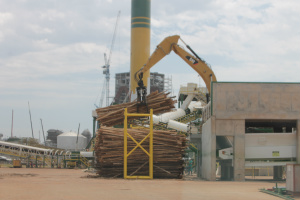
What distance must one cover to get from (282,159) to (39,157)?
4412cm

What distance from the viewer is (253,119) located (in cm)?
3027

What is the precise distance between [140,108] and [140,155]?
4031mm

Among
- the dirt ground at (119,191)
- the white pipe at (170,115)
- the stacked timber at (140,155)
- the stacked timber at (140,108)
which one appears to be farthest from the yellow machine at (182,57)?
the dirt ground at (119,191)

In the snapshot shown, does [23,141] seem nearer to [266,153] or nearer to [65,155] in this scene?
[65,155]

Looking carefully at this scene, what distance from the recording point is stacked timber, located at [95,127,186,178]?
28828mm

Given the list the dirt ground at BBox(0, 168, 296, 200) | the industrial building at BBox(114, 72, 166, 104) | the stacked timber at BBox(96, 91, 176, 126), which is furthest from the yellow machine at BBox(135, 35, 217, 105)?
the industrial building at BBox(114, 72, 166, 104)

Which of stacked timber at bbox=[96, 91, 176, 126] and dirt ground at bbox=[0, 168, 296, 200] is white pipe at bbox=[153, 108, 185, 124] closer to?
stacked timber at bbox=[96, 91, 176, 126]

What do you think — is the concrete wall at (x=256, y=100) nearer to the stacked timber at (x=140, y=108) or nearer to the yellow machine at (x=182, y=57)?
the stacked timber at (x=140, y=108)

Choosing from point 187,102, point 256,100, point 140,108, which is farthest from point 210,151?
point 187,102

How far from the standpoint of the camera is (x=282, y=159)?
30266 mm

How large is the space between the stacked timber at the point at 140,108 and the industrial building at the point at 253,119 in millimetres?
3599

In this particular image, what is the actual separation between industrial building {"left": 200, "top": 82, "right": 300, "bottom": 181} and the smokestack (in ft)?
120

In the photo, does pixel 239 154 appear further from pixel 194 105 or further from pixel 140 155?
pixel 194 105

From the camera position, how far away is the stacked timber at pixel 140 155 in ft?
94.6
